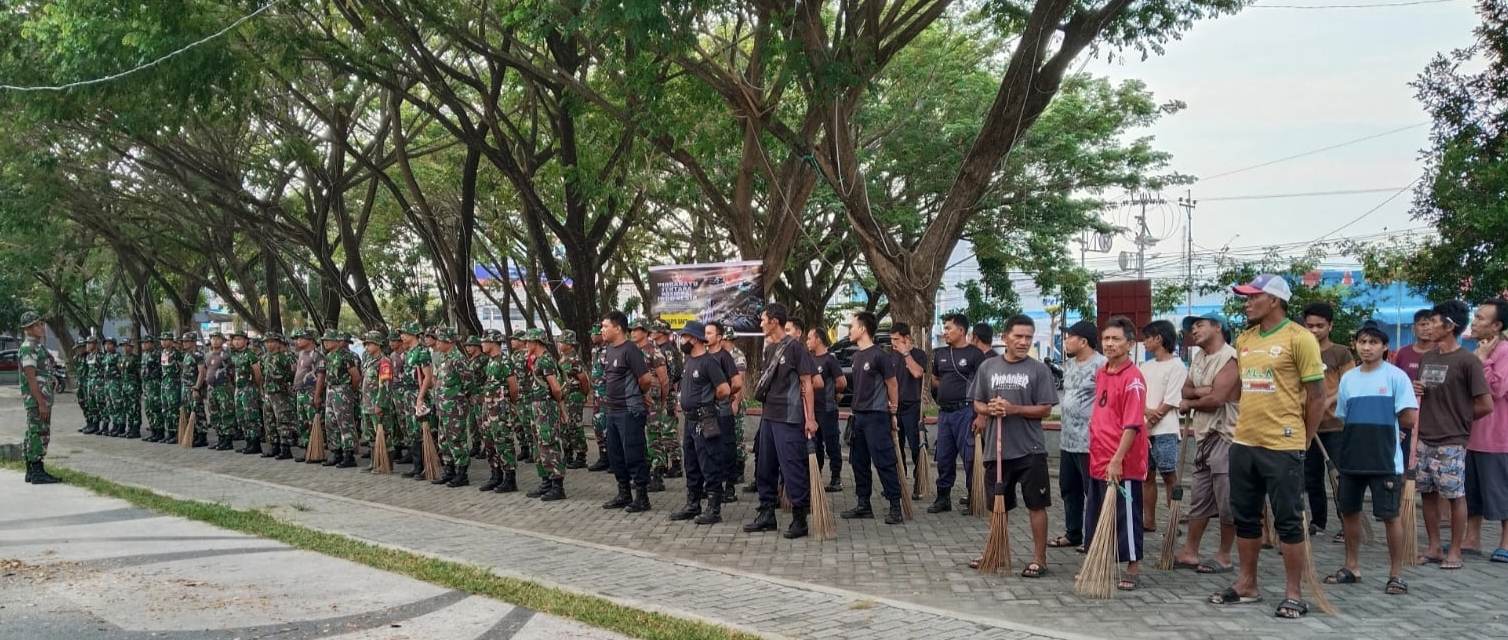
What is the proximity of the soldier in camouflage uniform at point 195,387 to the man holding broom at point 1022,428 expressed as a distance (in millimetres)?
12897

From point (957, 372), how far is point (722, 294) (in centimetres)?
451

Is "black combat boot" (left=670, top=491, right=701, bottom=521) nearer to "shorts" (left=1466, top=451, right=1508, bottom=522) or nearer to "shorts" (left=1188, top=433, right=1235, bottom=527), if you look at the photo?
"shorts" (left=1188, top=433, right=1235, bottom=527)

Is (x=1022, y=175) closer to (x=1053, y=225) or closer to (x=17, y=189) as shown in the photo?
(x=1053, y=225)

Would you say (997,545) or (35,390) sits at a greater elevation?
(35,390)

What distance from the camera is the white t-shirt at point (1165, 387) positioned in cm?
764

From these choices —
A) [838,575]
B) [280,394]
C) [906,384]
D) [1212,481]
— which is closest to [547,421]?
[906,384]

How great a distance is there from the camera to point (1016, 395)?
6.95 m

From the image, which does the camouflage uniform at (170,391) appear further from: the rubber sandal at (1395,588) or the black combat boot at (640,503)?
the rubber sandal at (1395,588)

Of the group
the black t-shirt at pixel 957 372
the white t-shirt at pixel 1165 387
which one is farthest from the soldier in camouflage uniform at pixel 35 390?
the white t-shirt at pixel 1165 387

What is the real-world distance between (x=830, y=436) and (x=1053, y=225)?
12983 mm

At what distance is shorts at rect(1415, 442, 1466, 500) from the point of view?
23.6ft

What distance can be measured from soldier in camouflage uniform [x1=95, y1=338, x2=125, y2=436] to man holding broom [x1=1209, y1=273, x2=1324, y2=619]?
1767cm

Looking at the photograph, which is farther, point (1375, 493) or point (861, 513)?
point (861, 513)

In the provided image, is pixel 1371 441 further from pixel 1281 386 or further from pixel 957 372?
pixel 957 372
